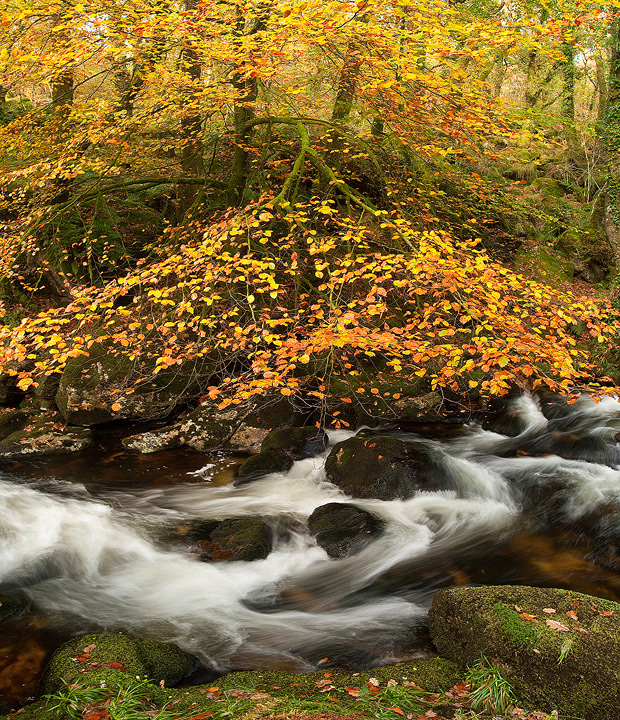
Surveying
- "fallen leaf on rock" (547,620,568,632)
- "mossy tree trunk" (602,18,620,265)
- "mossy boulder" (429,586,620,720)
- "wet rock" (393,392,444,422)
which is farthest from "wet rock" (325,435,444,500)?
"mossy tree trunk" (602,18,620,265)

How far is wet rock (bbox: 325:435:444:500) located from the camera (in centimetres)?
678

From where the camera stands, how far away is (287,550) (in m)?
5.83

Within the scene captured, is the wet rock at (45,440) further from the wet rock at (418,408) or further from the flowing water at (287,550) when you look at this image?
the wet rock at (418,408)

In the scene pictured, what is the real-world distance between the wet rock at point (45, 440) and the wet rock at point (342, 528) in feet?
14.9

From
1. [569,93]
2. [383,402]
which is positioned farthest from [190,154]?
[569,93]

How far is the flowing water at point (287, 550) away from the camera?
14.8 feet

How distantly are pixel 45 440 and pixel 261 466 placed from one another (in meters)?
3.82

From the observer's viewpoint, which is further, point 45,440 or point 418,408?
point 418,408

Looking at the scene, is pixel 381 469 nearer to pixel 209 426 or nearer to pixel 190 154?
pixel 209 426

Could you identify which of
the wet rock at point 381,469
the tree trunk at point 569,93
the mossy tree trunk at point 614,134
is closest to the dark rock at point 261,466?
the wet rock at point 381,469

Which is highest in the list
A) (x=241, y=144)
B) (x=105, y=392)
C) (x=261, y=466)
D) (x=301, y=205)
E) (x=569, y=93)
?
(x=569, y=93)

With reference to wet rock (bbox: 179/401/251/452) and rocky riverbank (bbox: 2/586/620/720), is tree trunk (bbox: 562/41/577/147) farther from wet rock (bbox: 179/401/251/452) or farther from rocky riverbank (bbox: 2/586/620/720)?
rocky riverbank (bbox: 2/586/620/720)

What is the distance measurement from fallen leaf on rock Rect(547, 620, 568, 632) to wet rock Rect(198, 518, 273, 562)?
3.04 m

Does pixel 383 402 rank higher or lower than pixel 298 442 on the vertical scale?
higher
